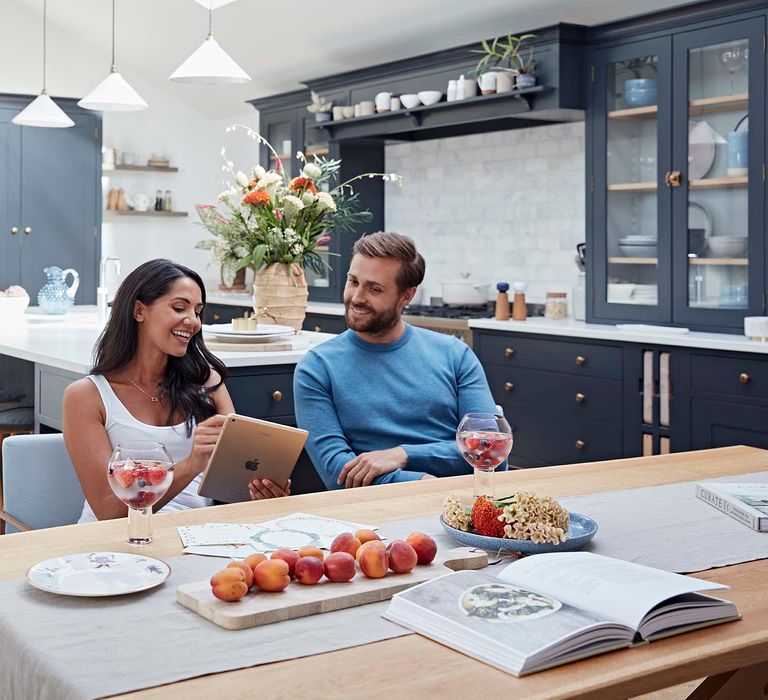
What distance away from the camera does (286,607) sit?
136 cm

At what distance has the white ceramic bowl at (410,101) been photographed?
5977 millimetres

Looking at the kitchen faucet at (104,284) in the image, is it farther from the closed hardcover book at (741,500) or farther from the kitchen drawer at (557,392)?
the closed hardcover book at (741,500)

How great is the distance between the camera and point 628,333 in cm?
479

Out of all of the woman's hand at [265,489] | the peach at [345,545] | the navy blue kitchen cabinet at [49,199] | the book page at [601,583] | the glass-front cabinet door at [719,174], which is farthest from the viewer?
the navy blue kitchen cabinet at [49,199]

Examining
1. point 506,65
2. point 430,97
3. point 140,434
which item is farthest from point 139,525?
point 430,97

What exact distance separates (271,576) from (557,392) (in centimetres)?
392

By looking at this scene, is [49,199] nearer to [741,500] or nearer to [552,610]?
[741,500]

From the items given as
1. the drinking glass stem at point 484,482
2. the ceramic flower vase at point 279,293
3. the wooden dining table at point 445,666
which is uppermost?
the ceramic flower vase at point 279,293

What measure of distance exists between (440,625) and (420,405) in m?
1.48

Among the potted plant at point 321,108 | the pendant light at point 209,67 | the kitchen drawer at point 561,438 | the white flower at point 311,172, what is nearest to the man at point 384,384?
the white flower at point 311,172

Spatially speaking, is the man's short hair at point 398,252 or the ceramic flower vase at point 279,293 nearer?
the man's short hair at point 398,252

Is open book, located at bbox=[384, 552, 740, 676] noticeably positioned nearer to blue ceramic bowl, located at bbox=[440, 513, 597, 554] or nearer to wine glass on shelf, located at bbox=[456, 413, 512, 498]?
blue ceramic bowl, located at bbox=[440, 513, 597, 554]

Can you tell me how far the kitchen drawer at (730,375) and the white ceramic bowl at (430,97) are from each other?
7.10 feet

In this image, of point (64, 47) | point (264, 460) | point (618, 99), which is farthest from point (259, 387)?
point (64, 47)
